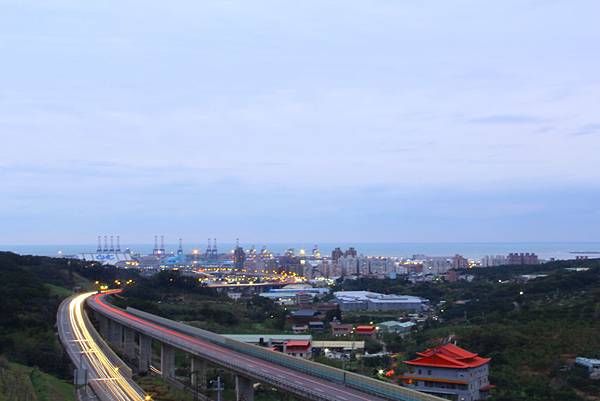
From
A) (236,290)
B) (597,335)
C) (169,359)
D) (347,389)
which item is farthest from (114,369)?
(236,290)

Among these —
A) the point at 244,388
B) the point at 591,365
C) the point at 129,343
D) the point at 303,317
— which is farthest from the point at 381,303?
the point at 244,388

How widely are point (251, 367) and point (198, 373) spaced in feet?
32.3

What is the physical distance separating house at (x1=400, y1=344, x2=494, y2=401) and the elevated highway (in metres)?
7.46

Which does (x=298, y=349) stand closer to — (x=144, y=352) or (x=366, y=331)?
(x=144, y=352)

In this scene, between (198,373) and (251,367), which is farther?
(198,373)

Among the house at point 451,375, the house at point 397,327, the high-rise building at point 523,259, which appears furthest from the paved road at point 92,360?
the high-rise building at point 523,259

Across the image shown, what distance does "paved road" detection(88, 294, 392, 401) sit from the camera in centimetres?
2634

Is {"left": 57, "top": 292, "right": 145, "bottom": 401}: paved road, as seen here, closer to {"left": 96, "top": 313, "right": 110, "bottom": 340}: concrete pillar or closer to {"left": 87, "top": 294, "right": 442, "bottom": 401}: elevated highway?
{"left": 96, "top": 313, "right": 110, "bottom": 340}: concrete pillar

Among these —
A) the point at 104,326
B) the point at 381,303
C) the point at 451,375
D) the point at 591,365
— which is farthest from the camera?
the point at 381,303

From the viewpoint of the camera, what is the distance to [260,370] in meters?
32.1

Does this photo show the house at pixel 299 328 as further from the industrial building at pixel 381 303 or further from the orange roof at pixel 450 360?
the orange roof at pixel 450 360

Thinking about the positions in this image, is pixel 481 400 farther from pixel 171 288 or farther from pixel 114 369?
pixel 171 288

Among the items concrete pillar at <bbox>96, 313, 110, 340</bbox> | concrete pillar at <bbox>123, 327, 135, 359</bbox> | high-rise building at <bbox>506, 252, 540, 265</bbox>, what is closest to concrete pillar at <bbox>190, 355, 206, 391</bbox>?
concrete pillar at <bbox>123, 327, 135, 359</bbox>

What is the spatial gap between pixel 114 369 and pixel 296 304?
2690 inches
